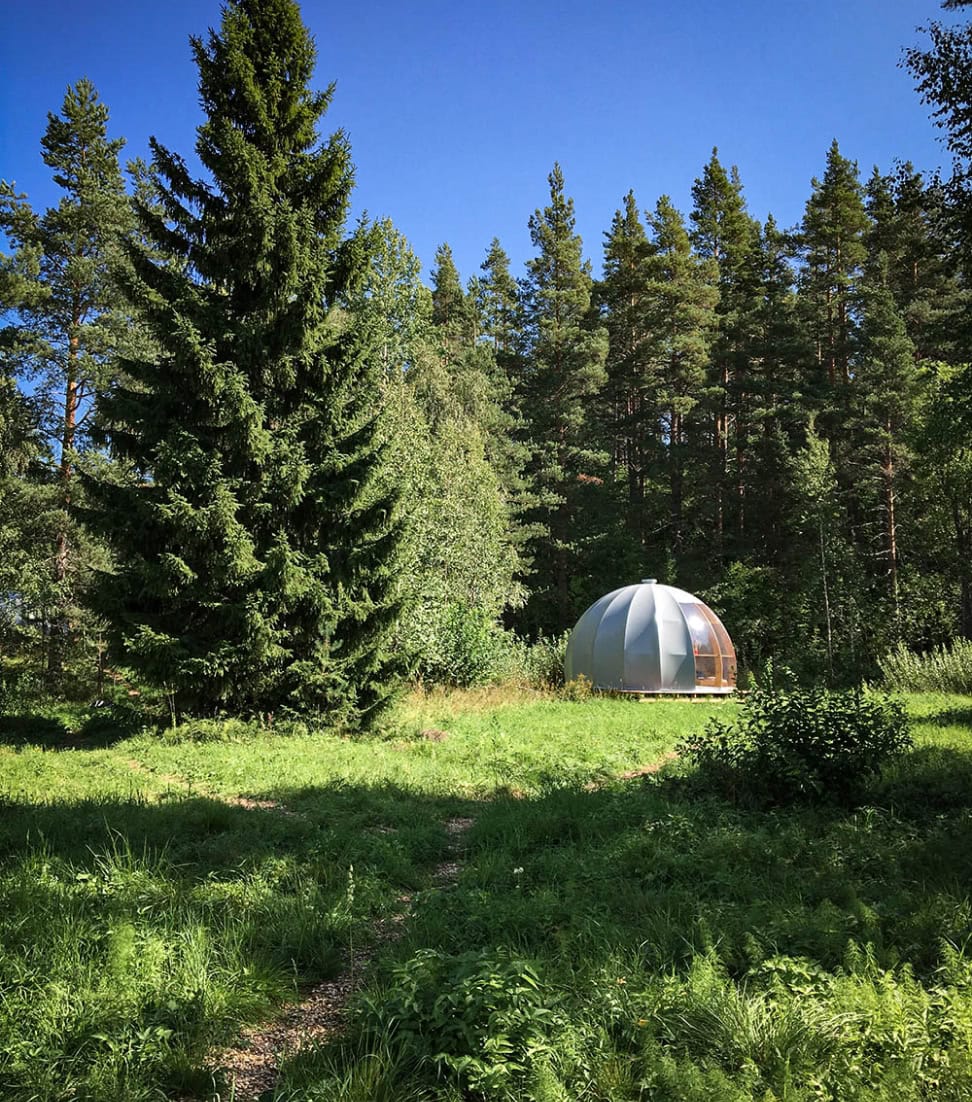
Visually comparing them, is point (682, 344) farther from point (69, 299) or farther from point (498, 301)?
point (69, 299)

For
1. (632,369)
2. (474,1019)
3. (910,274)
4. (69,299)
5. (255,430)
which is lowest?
(474,1019)

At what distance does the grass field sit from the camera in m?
2.36

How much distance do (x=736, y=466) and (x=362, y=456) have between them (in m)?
22.7

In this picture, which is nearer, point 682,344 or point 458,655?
point 458,655

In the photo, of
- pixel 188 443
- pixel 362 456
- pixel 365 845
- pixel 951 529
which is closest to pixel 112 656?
pixel 188 443

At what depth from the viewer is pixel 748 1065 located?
91.1 inches

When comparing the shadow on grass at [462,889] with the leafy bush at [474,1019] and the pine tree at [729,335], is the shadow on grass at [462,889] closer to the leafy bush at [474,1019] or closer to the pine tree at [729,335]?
the leafy bush at [474,1019]

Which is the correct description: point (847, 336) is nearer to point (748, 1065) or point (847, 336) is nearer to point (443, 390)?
point (443, 390)

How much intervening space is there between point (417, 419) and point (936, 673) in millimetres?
14858

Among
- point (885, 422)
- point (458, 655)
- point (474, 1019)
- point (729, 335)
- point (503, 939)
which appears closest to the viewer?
point (474, 1019)

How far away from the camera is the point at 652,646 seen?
19500mm

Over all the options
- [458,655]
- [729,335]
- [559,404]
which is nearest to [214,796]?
[458,655]

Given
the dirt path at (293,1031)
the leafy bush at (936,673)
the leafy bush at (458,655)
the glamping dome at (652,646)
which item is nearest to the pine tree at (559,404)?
the glamping dome at (652,646)

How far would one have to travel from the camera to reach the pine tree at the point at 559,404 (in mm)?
31906
